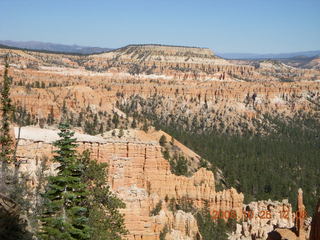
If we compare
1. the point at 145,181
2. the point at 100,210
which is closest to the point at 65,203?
the point at 100,210

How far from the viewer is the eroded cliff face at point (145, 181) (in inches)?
1559

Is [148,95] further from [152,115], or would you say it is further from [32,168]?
[32,168]

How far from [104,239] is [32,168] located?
1999 centimetres

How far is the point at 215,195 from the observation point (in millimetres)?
51375

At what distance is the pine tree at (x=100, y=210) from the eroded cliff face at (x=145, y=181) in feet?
27.0

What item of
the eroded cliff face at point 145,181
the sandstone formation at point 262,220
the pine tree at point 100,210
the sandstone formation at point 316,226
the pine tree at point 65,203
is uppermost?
the sandstone formation at point 316,226

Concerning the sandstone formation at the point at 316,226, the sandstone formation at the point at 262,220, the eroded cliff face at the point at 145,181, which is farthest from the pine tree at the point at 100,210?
the sandstone formation at the point at 262,220

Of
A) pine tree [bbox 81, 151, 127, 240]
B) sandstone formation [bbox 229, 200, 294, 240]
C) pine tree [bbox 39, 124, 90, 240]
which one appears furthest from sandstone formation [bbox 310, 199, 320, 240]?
sandstone formation [bbox 229, 200, 294, 240]

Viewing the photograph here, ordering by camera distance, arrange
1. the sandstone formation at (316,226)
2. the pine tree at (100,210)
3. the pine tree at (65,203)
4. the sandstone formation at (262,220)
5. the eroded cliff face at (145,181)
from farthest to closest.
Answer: the sandstone formation at (262,220)
the eroded cliff face at (145,181)
the pine tree at (100,210)
the pine tree at (65,203)
the sandstone formation at (316,226)

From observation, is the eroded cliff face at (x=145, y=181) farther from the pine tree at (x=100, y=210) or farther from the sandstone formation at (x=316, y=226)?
the sandstone formation at (x=316, y=226)

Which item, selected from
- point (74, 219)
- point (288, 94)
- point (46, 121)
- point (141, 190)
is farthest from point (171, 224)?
point (288, 94)

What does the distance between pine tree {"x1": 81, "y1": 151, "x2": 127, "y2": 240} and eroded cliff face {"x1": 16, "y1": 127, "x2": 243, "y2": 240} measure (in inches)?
324

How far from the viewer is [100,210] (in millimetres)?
24484

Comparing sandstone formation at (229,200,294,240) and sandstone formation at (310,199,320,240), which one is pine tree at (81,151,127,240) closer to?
sandstone formation at (310,199,320,240)
